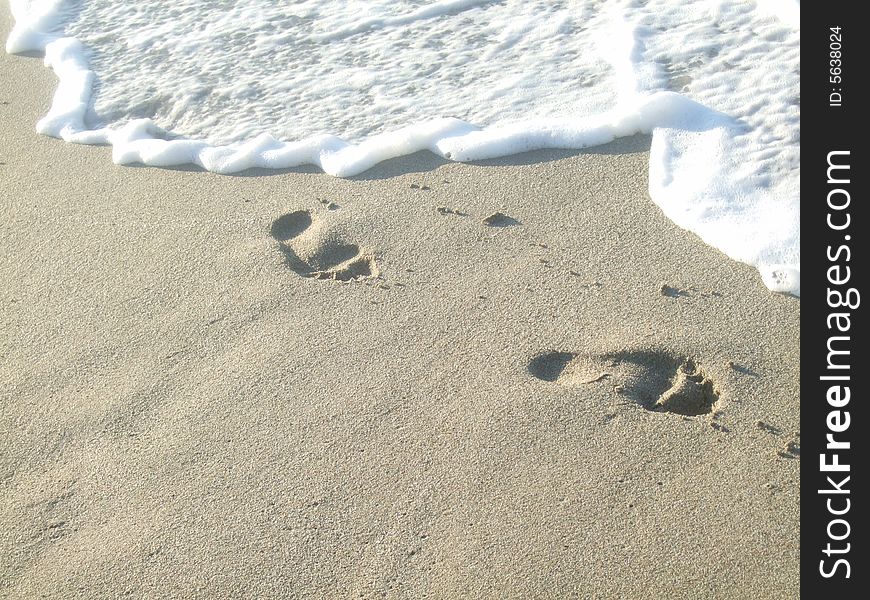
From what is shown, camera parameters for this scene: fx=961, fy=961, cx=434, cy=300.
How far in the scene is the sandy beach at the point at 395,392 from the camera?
219 centimetres

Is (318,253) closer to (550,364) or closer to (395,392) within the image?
(395,392)

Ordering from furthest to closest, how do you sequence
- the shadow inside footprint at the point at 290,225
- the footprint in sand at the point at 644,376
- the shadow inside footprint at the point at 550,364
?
the shadow inside footprint at the point at 290,225
the shadow inside footprint at the point at 550,364
the footprint in sand at the point at 644,376

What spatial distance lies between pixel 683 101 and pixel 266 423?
7.13ft

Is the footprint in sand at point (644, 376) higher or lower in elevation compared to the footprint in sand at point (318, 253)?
lower

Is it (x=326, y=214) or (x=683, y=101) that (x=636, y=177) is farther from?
(x=326, y=214)

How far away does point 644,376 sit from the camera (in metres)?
2.60
